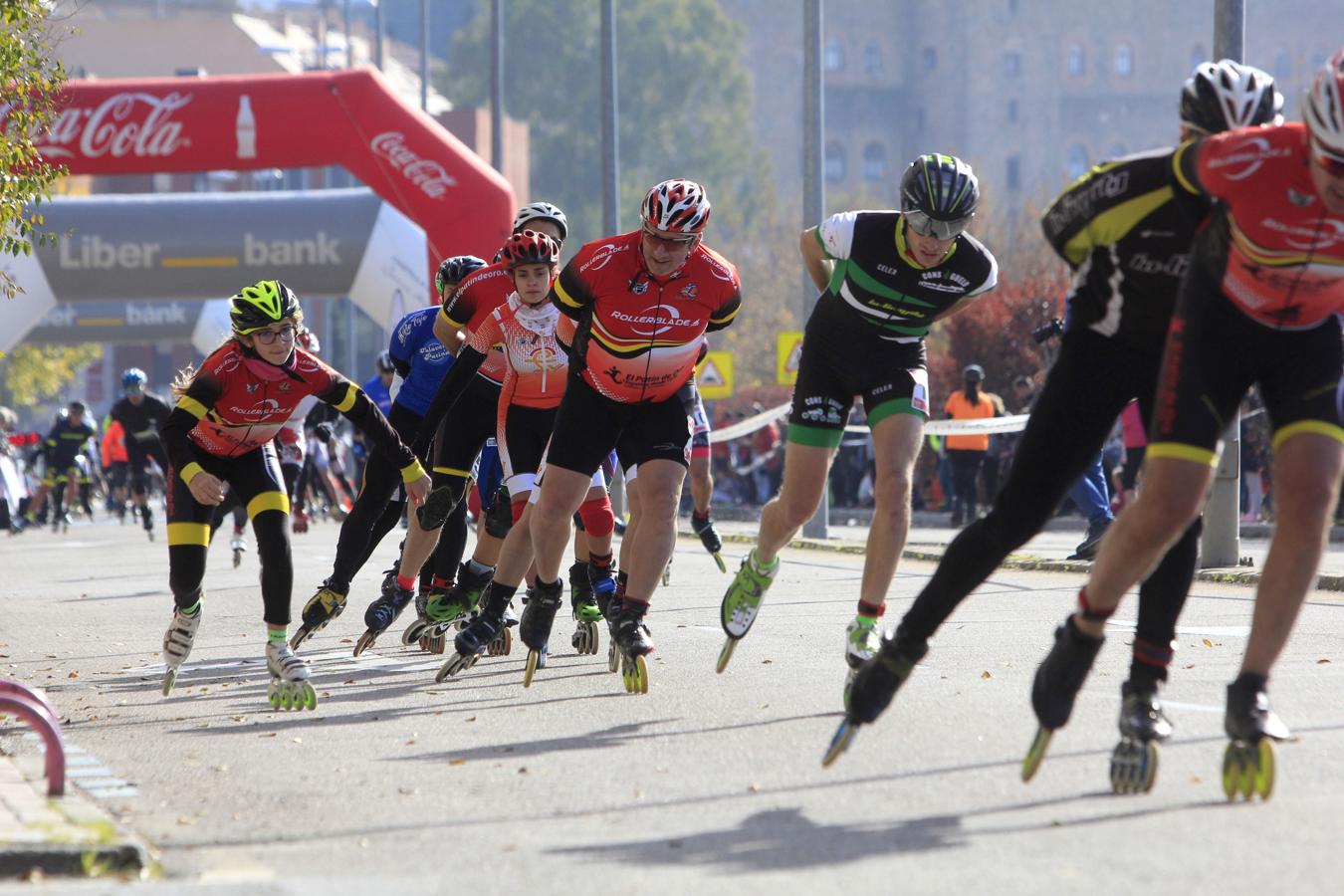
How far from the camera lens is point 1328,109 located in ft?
16.7

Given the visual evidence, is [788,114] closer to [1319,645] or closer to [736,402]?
[736,402]

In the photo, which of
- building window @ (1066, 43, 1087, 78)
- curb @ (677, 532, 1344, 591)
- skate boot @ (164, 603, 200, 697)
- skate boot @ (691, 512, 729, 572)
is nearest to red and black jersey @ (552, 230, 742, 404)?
skate boot @ (164, 603, 200, 697)

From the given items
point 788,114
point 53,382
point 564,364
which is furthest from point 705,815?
point 788,114

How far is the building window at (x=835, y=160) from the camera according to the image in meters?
109

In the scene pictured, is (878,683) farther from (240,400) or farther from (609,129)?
(609,129)

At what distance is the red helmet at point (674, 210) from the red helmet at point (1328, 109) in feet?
11.0

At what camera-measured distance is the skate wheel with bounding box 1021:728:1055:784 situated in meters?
5.71

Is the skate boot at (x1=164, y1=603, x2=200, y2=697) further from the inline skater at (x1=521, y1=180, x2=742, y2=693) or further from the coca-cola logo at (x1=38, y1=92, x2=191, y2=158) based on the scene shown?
the coca-cola logo at (x1=38, y1=92, x2=191, y2=158)

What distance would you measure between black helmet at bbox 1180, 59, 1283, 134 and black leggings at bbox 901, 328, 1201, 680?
2.28 ft

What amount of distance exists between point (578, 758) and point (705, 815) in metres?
1.17

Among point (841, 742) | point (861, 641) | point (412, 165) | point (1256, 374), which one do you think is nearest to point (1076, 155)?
point (412, 165)

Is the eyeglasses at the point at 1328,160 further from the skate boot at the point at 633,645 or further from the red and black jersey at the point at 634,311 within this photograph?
the skate boot at the point at 633,645

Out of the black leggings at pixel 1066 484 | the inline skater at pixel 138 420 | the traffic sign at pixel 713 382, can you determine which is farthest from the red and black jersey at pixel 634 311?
the traffic sign at pixel 713 382

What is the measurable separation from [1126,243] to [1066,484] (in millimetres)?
705
